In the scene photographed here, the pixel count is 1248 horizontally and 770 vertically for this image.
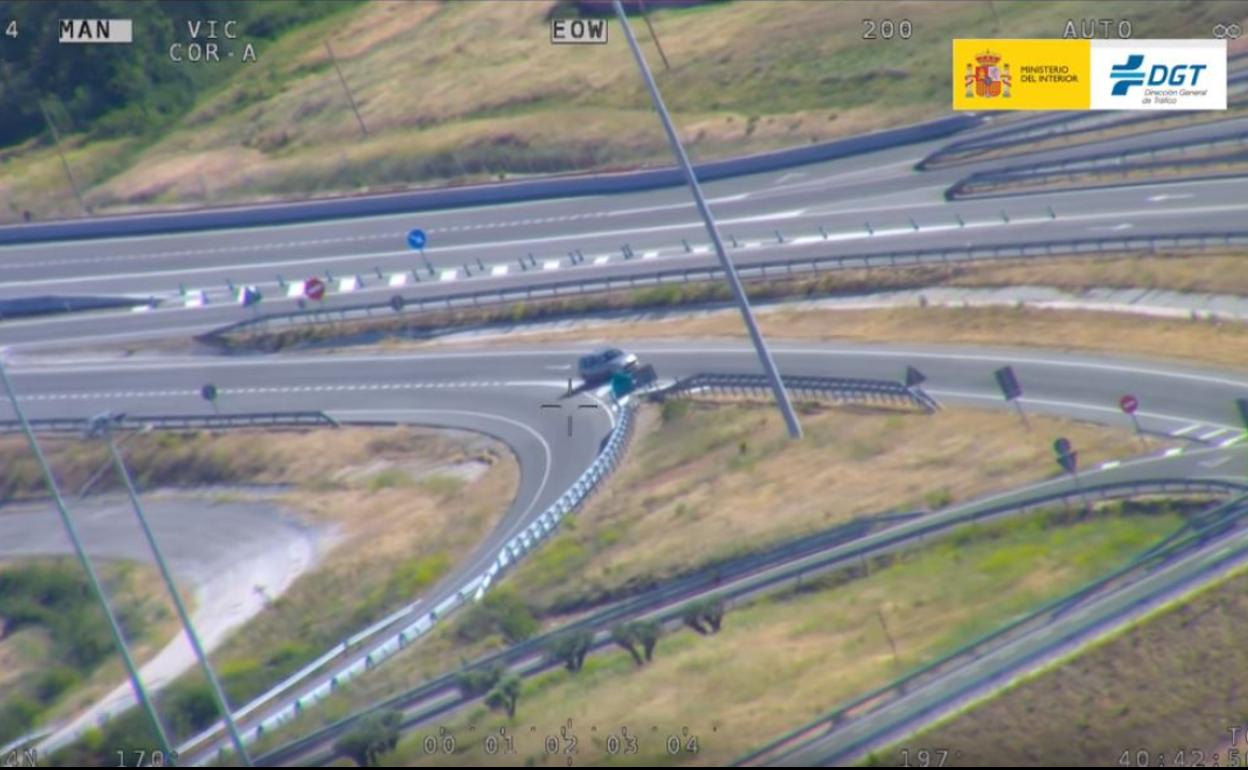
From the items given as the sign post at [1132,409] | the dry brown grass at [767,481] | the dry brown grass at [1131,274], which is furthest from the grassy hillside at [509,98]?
the sign post at [1132,409]

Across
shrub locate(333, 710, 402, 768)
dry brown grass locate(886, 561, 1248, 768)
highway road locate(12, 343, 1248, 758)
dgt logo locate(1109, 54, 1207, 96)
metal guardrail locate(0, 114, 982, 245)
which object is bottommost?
highway road locate(12, 343, 1248, 758)

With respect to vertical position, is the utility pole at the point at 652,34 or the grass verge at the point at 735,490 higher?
the utility pole at the point at 652,34

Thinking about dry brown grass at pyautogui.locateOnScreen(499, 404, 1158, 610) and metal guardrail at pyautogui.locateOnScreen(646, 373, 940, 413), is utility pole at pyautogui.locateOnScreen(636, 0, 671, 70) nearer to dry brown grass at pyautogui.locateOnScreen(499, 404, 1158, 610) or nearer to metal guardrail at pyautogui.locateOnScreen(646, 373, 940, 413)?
metal guardrail at pyautogui.locateOnScreen(646, 373, 940, 413)

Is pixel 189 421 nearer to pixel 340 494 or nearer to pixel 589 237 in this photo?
pixel 340 494

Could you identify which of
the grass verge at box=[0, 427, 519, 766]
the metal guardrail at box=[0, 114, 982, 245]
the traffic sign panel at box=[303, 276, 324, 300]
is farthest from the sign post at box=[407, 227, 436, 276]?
the grass verge at box=[0, 427, 519, 766]

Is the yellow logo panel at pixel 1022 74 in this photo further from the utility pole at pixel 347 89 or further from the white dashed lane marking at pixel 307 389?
the utility pole at pixel 347 89

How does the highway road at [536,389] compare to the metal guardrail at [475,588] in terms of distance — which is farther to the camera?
the highway road at [536,389]
